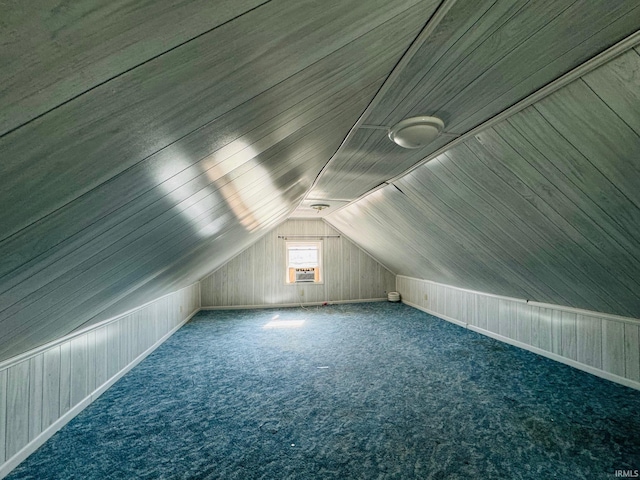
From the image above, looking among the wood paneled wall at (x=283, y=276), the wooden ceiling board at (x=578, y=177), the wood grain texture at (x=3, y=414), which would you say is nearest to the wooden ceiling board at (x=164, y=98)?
the wooden ceiling board at (x=578, y=177)

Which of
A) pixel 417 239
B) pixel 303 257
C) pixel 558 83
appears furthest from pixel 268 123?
pixel 303 257

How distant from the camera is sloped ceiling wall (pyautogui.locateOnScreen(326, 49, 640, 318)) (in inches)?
59.0

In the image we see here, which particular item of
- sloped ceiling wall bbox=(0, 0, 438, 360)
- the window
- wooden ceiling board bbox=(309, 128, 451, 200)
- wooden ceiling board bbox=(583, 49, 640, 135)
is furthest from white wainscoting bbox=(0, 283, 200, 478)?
the window

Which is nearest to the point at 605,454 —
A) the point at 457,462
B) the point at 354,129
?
the point at 457,462

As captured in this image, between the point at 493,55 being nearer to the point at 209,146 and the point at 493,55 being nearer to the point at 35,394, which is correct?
the point at 209,146

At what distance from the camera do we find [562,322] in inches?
143

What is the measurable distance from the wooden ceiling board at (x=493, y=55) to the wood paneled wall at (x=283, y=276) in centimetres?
595

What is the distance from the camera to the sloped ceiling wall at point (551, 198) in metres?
1.50

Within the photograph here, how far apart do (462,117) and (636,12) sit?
0.83m

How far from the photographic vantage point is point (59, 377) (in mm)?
2457

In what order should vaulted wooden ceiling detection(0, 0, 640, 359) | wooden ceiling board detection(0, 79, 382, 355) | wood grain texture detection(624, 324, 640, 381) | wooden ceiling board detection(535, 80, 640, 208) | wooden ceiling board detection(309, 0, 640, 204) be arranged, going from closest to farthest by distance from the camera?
1. vaulted wooden ceiling detection(0, 0, 640, 359)
2. wooden ceiling board detection(309, 0, 640, 204)
3. wooden ceiling board detection(0, 79, 382, 355)
4. wooden ceiling board detection(535, 80, 640, 208)
5. wood grain texture detection(624, 324, 640, 381)

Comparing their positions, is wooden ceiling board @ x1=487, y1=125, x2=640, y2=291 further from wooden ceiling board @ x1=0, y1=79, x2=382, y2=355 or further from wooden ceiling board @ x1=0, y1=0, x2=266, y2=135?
wooden ceiling board @ x1=0, y1=0, x2=266, y2=135

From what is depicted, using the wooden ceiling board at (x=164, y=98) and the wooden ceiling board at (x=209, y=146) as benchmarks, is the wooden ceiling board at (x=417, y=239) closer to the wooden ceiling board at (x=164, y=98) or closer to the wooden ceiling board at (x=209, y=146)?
the wooden ceiling board at (x=209, y=146)

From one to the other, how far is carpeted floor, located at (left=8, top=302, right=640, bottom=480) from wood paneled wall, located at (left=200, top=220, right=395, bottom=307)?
Result: 3057mm
